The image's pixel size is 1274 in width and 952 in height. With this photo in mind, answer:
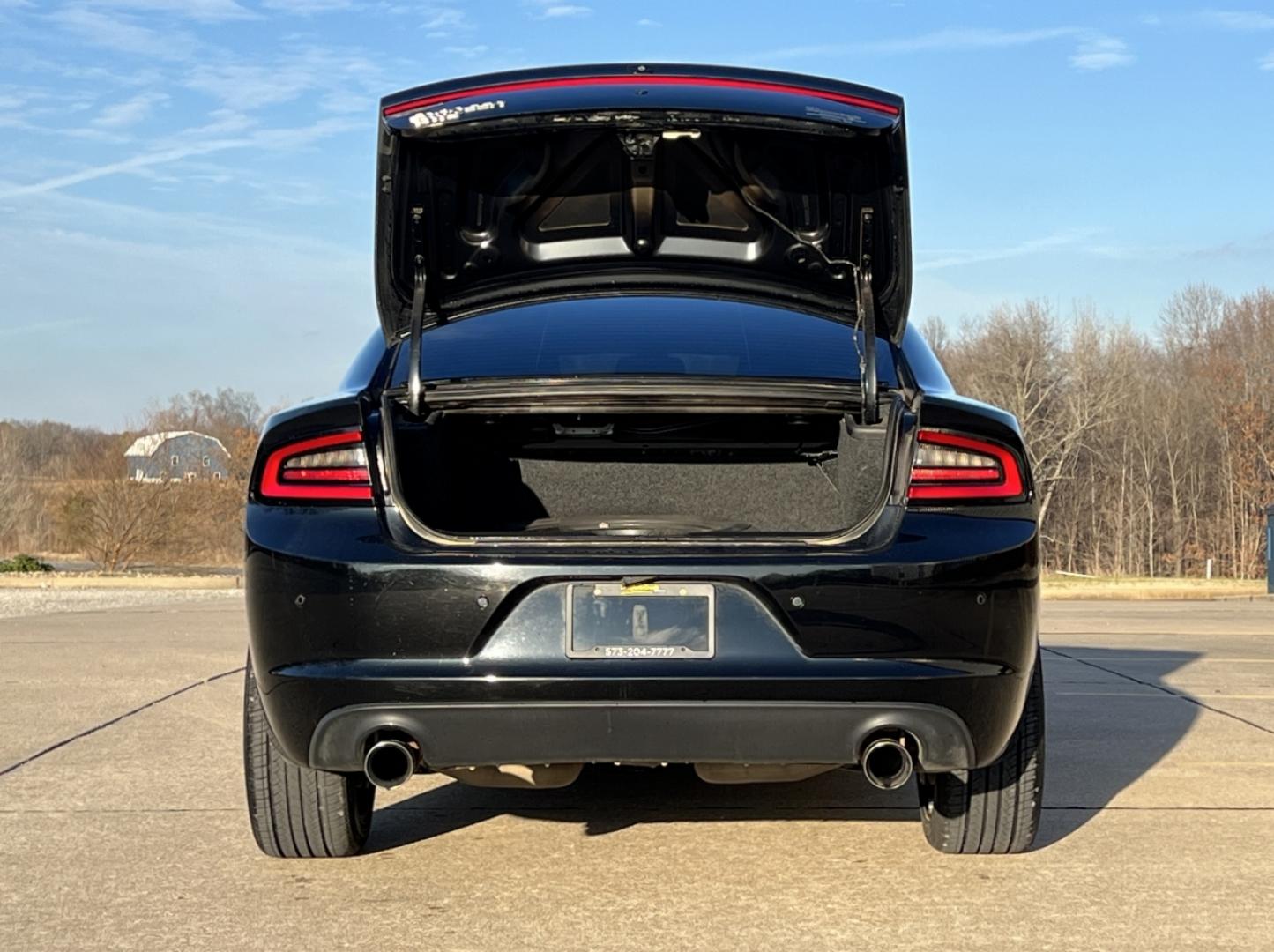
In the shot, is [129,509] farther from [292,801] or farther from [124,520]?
[292,801]

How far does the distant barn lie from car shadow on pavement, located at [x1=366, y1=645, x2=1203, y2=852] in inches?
1799

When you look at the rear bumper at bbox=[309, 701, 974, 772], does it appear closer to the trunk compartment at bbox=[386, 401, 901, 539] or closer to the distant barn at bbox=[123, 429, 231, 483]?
the trunk compartment at bbox=[386, 401, 901, 539]

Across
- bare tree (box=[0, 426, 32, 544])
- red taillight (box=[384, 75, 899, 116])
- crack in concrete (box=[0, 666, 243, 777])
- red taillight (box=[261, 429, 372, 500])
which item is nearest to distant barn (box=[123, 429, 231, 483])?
bare tree (box=[0, 426, 32, 544])

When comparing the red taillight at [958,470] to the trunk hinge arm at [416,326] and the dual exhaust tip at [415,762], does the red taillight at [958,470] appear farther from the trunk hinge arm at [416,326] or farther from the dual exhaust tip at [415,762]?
the trunk hinge arm at [416,326]

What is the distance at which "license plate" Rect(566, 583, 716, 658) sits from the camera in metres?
3.31

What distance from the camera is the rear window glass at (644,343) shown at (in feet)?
12.3

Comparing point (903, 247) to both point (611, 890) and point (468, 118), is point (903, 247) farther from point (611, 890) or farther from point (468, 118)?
point (611, 890)

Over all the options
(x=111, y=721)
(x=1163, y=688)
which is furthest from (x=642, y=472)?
(x=1163, y=688)

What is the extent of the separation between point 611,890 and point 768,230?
6.36ft

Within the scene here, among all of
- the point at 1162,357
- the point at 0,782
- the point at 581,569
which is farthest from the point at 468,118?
the point at 1162,357

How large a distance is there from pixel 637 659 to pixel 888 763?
0.64 metres

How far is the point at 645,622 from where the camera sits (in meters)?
3.31

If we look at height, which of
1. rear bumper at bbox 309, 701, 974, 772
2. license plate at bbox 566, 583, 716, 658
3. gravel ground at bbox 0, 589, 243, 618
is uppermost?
license plate at bbox 566, 583, 716, 658

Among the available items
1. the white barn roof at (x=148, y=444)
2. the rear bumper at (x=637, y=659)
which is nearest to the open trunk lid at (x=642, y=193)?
the rear bumper at (x=637, y=659)
